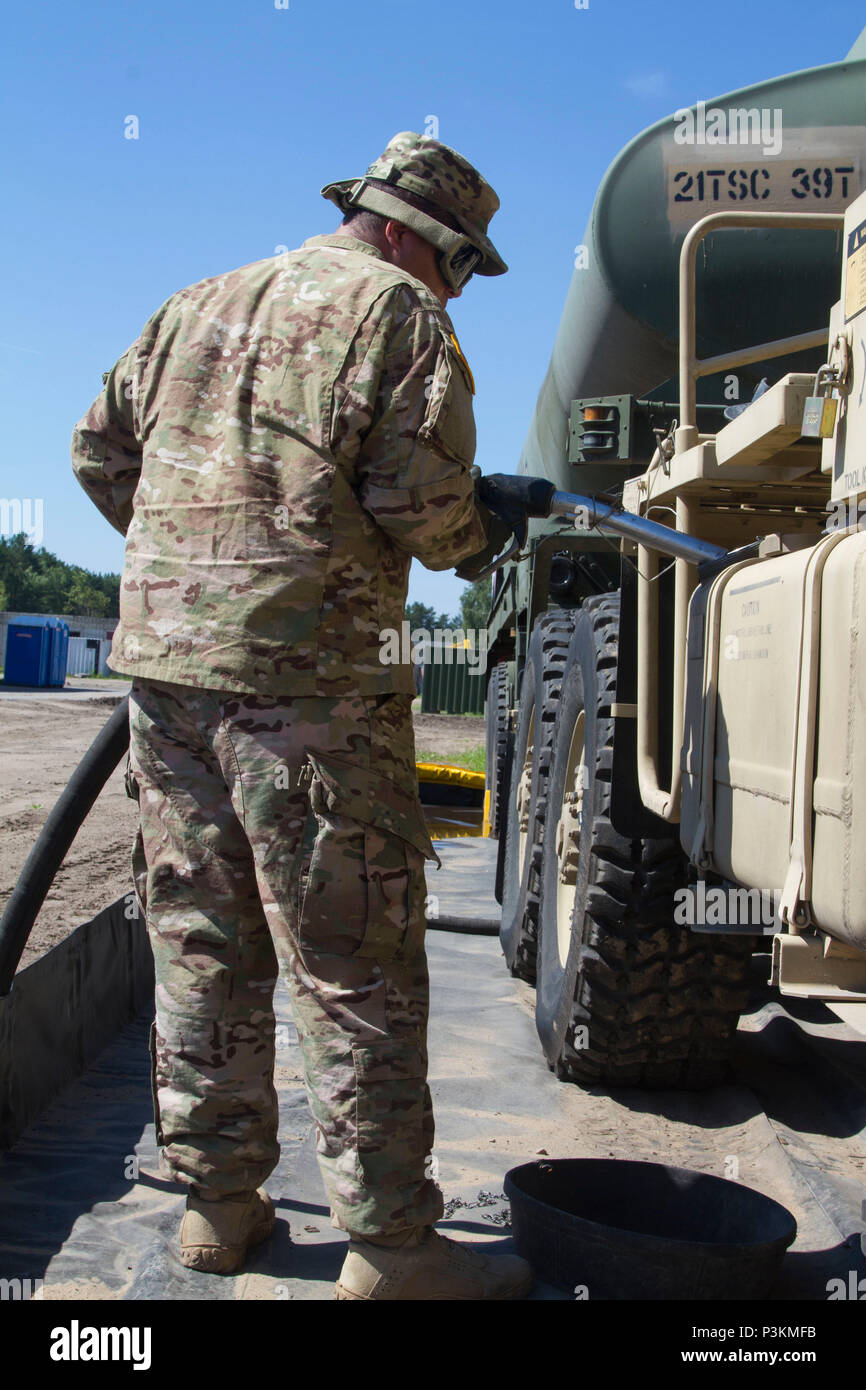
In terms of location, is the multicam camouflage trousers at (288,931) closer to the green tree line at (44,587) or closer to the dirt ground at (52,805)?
the dirt ground at (52,805)

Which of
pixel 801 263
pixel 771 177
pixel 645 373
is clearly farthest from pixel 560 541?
pixel 771 177

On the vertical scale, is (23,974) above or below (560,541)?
below

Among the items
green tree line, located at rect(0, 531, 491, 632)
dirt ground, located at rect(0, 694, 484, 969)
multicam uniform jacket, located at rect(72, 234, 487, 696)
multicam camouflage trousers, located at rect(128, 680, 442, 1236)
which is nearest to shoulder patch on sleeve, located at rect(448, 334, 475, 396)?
multicam uniform jacket, located at rect(72, 234, 487, 696)

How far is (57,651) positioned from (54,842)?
28247mm

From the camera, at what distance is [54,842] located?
288 centimetres

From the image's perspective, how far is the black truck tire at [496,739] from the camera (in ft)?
22.2

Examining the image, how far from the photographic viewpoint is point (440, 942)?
556cm

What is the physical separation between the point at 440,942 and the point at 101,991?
2197 mm

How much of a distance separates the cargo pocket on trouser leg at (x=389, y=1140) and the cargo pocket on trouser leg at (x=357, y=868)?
6.8 inches

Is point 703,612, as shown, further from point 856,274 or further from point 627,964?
point 627,964

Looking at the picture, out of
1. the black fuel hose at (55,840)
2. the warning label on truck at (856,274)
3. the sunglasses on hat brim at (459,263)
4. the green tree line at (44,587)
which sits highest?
the green tree line at (44,587)

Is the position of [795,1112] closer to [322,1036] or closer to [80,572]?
[322,1036]

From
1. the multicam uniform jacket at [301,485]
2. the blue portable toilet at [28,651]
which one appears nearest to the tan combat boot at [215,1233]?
the multicam uniform jacket at [301,485]

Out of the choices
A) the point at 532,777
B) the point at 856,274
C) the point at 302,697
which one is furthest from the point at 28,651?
the point at 856,274
